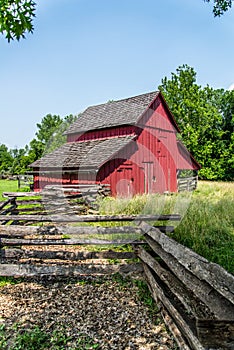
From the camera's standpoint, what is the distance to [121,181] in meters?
17.7

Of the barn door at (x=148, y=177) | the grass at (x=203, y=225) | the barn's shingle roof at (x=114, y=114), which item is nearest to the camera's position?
the grass at (x=203, y=225)

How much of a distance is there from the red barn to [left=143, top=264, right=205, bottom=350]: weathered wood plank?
11965mm

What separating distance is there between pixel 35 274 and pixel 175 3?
7277mm

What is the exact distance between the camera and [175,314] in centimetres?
325

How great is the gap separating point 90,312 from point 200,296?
1.91 meters

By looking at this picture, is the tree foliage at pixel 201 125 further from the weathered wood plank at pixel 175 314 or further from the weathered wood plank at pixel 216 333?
the weathered wood plank at pixel 216 333

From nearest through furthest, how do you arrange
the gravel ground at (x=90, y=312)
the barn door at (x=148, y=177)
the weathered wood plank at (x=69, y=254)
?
the gravel ground at (x=90, y=312), the weathered wood plank at (x=69, y=254), the barn door at (x=148, y=177)

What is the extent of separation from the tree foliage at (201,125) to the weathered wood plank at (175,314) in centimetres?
3751

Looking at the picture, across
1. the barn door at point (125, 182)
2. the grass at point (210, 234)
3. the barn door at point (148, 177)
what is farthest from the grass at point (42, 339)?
the barn door at point (148, 177)

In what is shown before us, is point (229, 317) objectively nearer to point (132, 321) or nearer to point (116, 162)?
point (132, 321)

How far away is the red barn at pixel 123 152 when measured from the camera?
17500 millimetres

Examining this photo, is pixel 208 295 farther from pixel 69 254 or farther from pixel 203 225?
pixel 203 225

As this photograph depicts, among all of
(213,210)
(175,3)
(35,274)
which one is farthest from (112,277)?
(175,3)

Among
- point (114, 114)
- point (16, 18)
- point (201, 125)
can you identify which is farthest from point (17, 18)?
point (201, 125)
